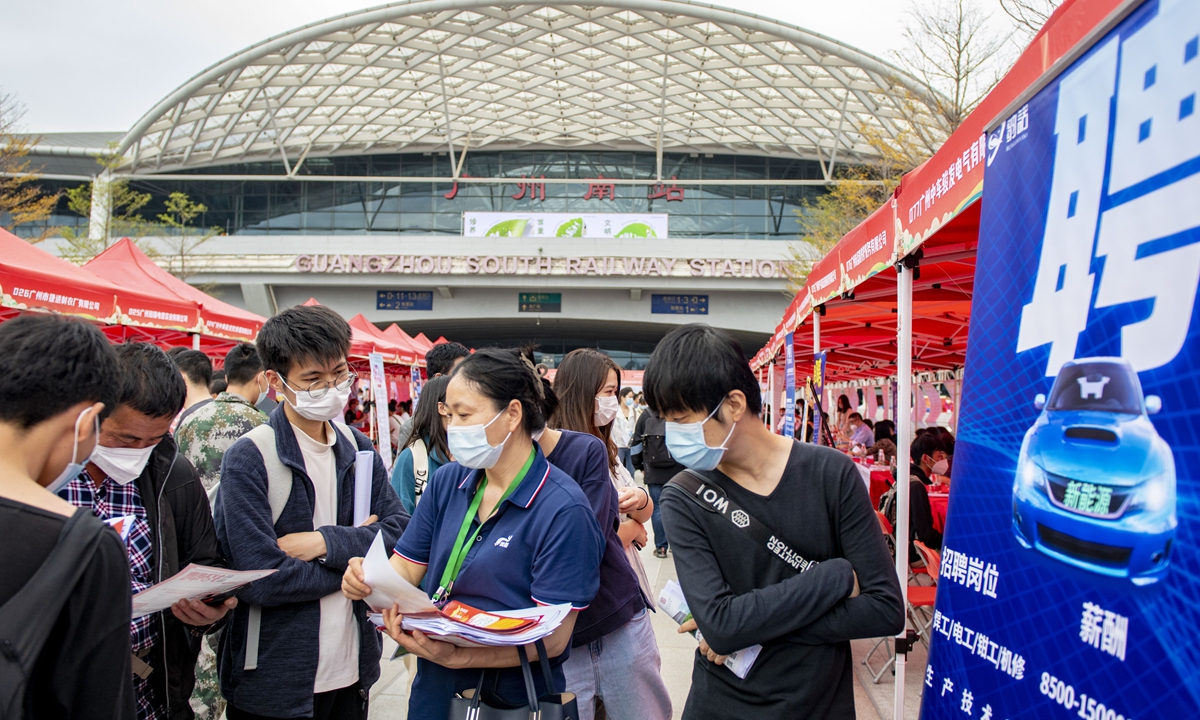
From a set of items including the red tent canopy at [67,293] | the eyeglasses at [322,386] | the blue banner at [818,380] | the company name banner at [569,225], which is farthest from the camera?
the company name banner at [569,225]

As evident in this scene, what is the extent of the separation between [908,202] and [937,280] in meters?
1.97

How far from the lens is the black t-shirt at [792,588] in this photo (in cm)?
165

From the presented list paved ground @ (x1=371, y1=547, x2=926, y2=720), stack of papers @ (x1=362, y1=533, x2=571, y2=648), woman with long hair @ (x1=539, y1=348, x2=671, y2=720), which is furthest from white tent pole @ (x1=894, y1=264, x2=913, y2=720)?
stack of papers @ (x1=362, y1=533, x2=571, y2=648)

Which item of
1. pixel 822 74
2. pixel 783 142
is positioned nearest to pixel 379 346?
pixel 822 74

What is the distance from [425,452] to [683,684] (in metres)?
2.27

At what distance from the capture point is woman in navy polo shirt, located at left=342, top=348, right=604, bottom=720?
6.01ft

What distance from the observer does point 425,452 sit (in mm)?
3576

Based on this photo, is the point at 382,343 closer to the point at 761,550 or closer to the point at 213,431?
the point at 213,431

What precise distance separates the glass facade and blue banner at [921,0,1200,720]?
106 feet

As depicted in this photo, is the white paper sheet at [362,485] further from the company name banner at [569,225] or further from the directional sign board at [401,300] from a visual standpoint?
the company name banner at [569,225]

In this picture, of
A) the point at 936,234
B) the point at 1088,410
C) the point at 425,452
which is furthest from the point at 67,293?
the point at 1088,410

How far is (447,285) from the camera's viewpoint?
29.9m

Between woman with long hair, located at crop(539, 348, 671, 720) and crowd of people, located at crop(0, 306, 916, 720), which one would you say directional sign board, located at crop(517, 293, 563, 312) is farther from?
woman with long hair, located at crop(539, 348, 671, 720)

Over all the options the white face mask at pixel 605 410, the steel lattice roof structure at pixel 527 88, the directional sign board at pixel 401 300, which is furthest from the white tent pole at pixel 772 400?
the directional sign board at pixel 401 300
